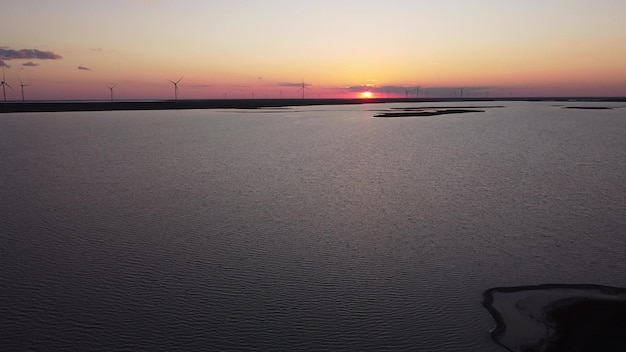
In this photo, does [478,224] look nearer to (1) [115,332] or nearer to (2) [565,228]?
(2) [565,228]

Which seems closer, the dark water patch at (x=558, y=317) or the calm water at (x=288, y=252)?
the dark water patch at (x=558, y=317)

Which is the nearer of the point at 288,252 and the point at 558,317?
the point at 558,317

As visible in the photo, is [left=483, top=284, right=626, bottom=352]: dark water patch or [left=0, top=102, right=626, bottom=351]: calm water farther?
[left=0, top=102, right=626, bottom=351]: calm water

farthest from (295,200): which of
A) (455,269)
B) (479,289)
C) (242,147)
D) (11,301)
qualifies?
(242,147)
